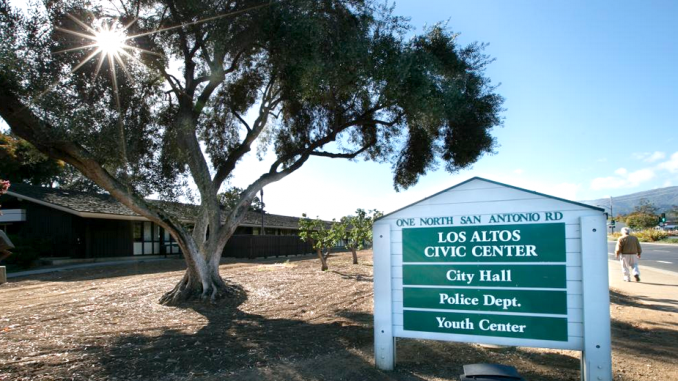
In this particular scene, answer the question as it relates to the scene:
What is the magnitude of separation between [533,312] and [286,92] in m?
8.58

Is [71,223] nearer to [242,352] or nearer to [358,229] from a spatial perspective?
[358,229]

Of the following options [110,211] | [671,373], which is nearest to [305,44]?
[671,373]

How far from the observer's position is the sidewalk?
9462mm

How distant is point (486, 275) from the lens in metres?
4.46

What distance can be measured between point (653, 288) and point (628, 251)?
55.4 inches

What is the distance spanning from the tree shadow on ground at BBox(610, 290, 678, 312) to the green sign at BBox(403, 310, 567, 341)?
19.9 ft

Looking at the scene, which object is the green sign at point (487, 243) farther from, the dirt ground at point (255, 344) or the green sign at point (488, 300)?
the dirt ground at point (255, 344)

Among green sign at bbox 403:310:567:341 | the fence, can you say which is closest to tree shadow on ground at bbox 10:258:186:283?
the fence

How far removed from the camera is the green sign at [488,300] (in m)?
4.18

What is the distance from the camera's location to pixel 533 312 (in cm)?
423

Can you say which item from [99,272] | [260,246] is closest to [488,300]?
[99,272]

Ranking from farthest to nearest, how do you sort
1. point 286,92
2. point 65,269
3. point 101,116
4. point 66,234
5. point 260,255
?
point 260,255 → point 66,234 → point 65,269 → point 286,92 → point 101,116

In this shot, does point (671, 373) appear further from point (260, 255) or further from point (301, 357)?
point (260, 255)

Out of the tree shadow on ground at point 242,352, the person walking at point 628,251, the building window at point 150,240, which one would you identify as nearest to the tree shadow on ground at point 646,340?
the tree shadow on ground at point 242,352
